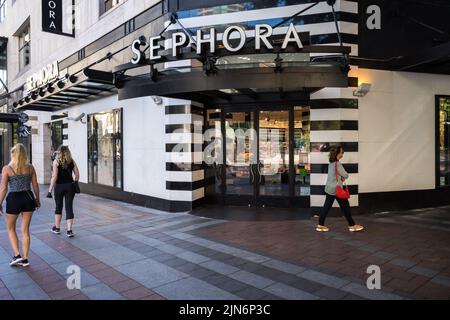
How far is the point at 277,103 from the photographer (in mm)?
9609

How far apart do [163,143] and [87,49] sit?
582 centimetres

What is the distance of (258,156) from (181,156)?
2061 mm

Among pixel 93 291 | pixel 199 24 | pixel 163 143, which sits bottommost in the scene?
pixel 93 291

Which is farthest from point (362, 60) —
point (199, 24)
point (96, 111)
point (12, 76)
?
point (12, 76)

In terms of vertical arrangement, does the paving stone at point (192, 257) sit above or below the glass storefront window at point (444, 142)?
below

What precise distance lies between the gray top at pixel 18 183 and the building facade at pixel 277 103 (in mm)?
3590

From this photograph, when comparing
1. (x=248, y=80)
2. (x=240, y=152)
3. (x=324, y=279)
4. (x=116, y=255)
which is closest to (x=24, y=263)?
(x=116, y=255)

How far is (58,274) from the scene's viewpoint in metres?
4.93

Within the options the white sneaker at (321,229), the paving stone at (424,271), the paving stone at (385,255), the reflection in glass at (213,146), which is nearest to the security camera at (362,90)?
the white sneaker at (321,229)

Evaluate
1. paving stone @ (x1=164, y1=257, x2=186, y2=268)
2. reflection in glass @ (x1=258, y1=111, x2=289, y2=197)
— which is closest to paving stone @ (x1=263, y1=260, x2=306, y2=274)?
paving stone @ (x1=164, y1=257, x2=186, y2=268)

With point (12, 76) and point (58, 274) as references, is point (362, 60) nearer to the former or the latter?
point (58, 274)

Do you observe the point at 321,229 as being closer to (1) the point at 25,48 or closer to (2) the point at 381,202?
(2) the point at 381,202

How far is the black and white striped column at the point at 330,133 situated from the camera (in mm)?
8406

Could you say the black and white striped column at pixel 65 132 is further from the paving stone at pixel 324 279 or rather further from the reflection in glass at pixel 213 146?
the paving stone at pixel 324 279
